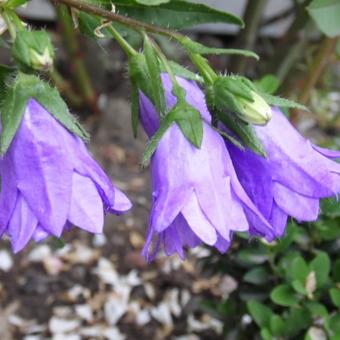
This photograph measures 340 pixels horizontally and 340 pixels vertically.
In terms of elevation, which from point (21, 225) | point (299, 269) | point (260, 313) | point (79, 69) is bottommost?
point (79, 69)

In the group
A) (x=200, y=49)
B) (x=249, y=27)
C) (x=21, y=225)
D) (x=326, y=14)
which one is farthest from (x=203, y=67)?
(x=249, y=27)

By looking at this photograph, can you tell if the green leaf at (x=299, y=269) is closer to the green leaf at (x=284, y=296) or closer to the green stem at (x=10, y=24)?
the green leaf at (x=284, y=296)

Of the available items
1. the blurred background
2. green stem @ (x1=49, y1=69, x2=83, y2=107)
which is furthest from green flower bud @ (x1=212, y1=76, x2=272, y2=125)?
green stem @ (x1=49, y1=69, x2=83, y2=107)

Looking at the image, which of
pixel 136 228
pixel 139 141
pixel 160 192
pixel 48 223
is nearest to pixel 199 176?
pixel 160 192

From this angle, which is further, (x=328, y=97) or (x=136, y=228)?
(x=328, y=97)

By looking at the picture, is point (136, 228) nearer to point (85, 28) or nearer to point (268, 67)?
point (268, 67)

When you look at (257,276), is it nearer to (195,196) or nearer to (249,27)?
(195,196)
